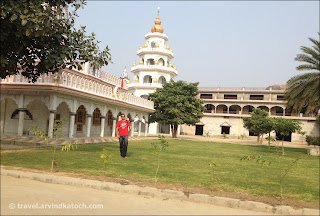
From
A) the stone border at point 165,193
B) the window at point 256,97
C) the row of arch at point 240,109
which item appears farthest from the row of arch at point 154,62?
the stone border at point 165,193

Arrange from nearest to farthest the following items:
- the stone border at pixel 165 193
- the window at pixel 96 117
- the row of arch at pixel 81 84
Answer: the stone border at pixel 165 193, the row of arch at pixel 81 84, the window at pixel 96 117

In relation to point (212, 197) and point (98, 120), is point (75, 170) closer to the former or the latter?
point (212, 197)

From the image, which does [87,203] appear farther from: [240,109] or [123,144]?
[240,109]

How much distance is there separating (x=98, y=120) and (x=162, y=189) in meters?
19.2

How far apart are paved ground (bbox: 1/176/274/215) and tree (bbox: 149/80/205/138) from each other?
83.6 ft

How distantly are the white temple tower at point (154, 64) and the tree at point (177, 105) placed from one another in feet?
27.0

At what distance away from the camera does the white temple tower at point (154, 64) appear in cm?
4216

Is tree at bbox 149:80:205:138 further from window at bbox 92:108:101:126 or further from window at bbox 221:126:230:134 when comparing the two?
window at bbox 221:126:230:134

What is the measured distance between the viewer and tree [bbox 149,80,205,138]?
3147cm

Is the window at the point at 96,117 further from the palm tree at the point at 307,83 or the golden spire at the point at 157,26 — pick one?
the golden spire at the point at 157,26

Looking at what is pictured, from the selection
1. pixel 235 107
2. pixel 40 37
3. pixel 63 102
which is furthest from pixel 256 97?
pixel 40 37

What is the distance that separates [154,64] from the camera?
4266cm

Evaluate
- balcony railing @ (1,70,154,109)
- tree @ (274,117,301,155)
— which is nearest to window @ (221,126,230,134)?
balcony railing @ (1,70,154,109)

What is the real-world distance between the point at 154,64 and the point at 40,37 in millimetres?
34833
